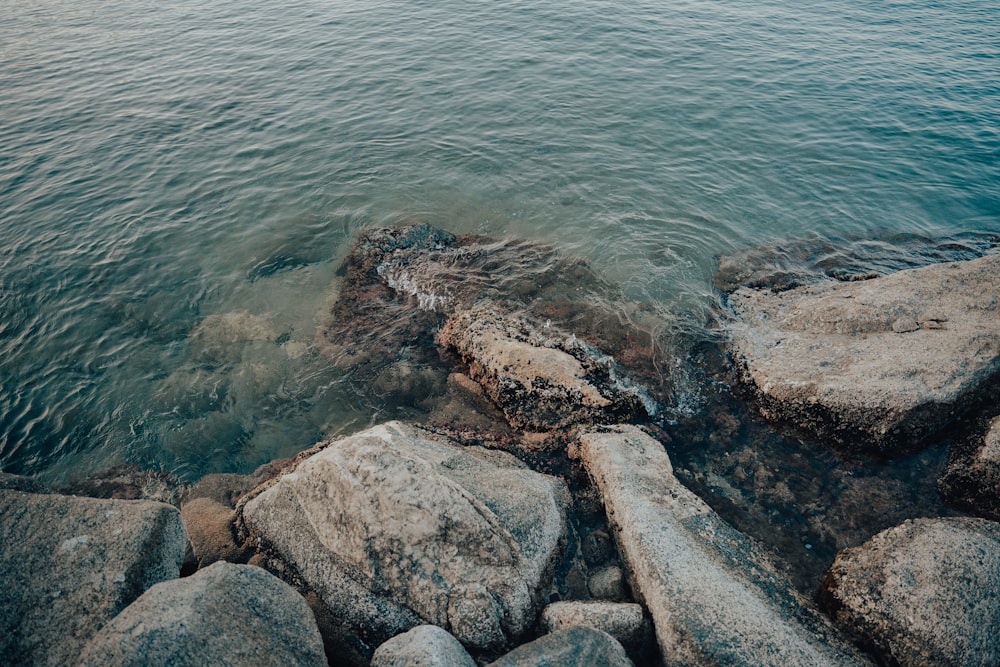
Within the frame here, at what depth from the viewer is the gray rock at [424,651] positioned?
4.37m

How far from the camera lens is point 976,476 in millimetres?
6719

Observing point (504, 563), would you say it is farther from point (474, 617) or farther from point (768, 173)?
point (768, 173)

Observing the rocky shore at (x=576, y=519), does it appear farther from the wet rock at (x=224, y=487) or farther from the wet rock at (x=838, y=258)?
the wet rock at (x=838, y=258)

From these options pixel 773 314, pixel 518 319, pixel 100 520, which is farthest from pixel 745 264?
pixel 100 520

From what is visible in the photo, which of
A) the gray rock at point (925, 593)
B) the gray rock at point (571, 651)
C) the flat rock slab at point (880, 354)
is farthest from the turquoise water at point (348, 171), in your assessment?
the gray rock at point (925, 593)

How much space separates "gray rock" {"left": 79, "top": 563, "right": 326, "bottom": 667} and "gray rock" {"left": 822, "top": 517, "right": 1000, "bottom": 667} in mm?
5591

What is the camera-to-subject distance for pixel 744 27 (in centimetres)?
2631

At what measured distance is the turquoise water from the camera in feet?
31.3

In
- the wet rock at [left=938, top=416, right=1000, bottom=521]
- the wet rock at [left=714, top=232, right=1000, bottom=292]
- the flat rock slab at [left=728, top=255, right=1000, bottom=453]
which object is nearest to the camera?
the wet rock at [left=938, top=416, right=1000, bottom=521]

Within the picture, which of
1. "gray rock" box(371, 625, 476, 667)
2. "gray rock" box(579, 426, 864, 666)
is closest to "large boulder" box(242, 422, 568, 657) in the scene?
"gray rock" box(371, 625, 476, 667)

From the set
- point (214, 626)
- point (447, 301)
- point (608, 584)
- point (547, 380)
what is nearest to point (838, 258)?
point (547, 380)

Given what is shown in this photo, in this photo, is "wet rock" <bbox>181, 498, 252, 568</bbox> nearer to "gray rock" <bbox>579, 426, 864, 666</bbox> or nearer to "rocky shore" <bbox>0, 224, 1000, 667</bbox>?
"rocky shore" <bbox>0, 224, 1000, 667</bbox>

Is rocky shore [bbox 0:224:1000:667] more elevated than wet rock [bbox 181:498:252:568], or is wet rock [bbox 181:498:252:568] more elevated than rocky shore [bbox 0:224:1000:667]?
rocky shore [bbox 0:224:1000:667]

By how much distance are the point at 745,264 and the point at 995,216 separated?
317 inches
